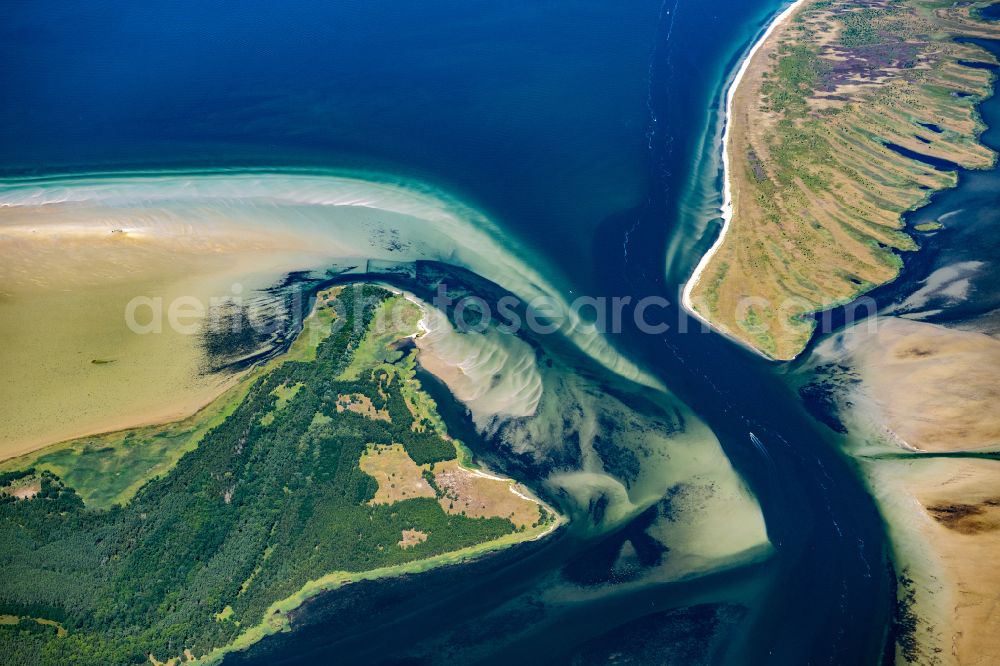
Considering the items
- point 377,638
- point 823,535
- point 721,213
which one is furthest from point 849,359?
point 377,638

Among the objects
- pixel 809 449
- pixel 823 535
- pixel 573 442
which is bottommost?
pixel 823 535

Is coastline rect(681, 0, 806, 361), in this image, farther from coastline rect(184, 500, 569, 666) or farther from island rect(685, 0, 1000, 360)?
coastline rect(184, 500, 569, 666)

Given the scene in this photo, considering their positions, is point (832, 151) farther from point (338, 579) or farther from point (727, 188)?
point (338, 579)

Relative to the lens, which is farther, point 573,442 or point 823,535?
point 573,442

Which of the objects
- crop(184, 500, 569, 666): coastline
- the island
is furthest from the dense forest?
the island

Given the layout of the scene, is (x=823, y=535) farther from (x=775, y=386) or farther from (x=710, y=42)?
(x=710, y=42)

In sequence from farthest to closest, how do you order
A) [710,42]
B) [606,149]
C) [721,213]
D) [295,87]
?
[710,42] < [295,87] < [606,149] < [721,213]

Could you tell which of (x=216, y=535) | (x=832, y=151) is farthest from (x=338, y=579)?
(x=832, y=151)
